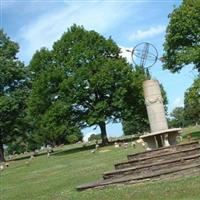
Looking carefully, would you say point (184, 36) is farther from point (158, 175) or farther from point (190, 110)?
point (190, 110)

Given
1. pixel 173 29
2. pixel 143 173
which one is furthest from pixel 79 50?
pixel 143 173

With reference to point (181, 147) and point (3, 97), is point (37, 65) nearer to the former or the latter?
point (3, 97)

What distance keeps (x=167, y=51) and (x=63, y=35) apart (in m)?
14.7

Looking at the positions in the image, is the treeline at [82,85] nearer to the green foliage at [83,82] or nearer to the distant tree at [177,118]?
the green foliage at [83,82]

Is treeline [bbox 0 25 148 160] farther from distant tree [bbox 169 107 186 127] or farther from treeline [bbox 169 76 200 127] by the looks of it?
distant tree [bbox 169 107 186 127]

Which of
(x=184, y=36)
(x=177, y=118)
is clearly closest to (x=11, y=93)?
(x=184, y=36)

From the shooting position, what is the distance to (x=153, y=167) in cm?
2188

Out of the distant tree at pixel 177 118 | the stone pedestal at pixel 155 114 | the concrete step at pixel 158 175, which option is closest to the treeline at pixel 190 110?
the distant tree at pixel 177 118

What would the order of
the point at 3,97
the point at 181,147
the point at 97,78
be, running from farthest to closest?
the point at 3,97 < the point at 97,78 < the point at 181,147

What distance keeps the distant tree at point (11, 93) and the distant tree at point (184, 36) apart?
2235cm

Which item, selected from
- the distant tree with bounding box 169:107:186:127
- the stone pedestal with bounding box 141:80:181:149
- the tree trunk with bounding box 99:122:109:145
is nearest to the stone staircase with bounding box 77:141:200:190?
the stone pedestal with bounding box 141:80:181:149

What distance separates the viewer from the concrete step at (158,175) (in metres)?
20.4

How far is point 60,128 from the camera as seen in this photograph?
59188mm

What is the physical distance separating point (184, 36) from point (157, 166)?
3112 centimetres
